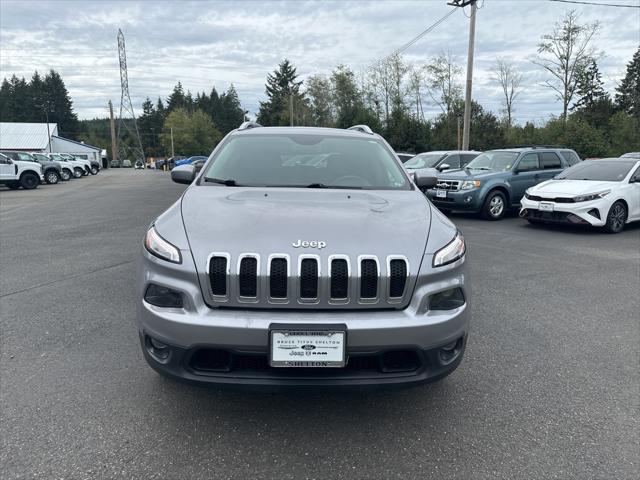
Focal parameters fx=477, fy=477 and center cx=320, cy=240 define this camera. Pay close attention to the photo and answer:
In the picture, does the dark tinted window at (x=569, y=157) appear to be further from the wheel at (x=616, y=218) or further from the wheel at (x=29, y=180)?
the wheel at (x=29, y=180)

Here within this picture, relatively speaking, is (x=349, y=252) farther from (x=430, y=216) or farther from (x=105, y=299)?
(x=105, y=299)

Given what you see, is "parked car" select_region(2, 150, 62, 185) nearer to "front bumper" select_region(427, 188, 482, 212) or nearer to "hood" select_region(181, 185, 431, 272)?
"front bumper" select_region(427, 188, 482, 212)

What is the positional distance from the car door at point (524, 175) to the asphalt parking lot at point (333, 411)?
7.23 meters

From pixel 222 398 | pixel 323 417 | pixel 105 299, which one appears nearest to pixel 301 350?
pixel 323 417

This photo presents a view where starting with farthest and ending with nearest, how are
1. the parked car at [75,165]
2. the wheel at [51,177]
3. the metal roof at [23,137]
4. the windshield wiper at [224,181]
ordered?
the metal roof at [23,137]
the parked car at [75,165]
the wheel at [51,177]
the windshield wiper at [224,181]

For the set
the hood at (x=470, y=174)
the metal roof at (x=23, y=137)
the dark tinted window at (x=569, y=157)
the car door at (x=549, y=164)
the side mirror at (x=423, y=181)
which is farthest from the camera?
the metal roof at (x=23, y=137)

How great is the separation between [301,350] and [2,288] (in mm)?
4607

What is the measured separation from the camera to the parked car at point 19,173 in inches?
850

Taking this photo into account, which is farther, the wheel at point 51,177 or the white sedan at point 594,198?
the wheel at point 51,177

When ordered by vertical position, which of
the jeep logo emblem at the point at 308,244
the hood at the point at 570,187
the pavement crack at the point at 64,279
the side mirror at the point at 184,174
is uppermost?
the side mirror at the point at 184,174

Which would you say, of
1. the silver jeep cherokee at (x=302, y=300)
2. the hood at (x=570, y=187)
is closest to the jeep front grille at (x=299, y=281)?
the silver jeep cherokee at (x=302, y=300)

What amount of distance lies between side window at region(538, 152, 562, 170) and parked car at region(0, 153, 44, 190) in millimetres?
21814

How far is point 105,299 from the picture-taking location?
16.2 ft

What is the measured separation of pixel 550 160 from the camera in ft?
41.3
